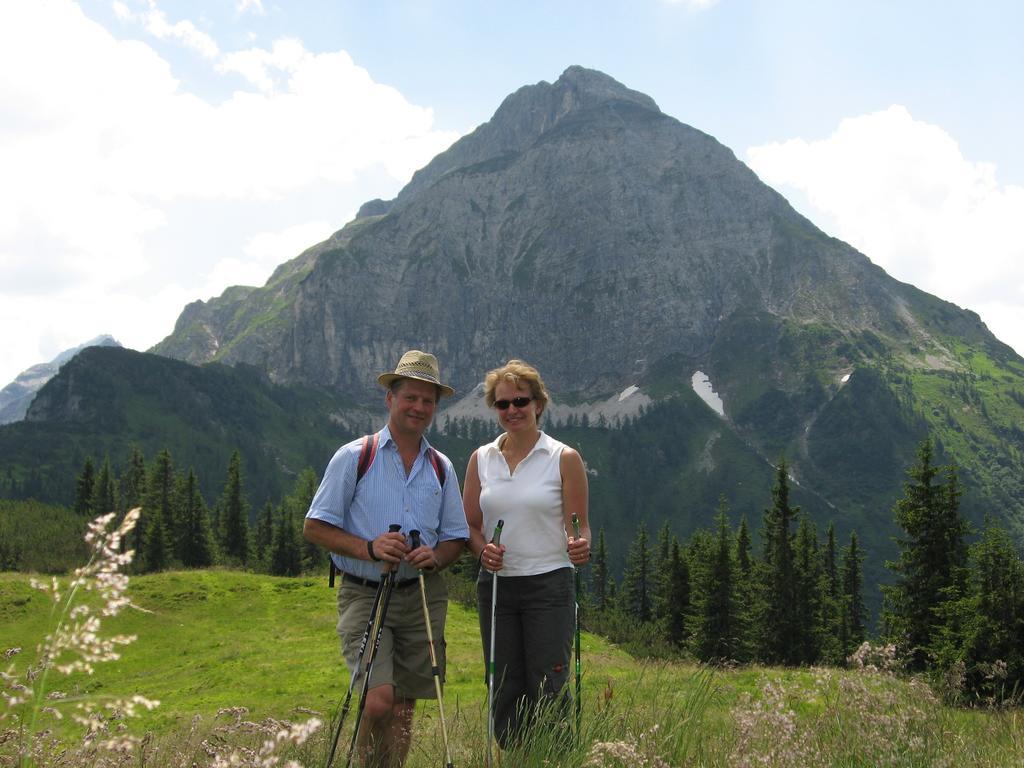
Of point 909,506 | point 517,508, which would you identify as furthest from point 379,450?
point 909,506

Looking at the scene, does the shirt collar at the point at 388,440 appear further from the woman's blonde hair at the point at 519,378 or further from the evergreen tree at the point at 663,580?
the evergreen tree at the point at 663,580

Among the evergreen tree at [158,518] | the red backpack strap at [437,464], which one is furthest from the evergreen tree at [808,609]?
the evergreen tree at [158,518]

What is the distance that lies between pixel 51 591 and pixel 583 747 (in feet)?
10.3

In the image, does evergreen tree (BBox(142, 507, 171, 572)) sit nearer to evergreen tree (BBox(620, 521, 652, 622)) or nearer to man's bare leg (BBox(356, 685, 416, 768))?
evergreen tree (BBox(620, 521, 652, 622))

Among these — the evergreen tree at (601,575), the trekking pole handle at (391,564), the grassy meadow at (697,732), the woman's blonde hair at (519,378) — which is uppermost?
the woman's blonde hair at (519,378)

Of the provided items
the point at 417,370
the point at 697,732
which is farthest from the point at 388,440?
the point at 697,732

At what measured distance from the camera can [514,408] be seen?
6.42 m

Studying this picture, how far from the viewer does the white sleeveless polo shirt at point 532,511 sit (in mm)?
6168

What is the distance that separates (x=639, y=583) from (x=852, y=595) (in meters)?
20.0

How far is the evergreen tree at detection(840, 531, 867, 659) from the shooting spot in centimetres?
5004

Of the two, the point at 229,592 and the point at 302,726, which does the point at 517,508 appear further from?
Answer: the point at 229,592

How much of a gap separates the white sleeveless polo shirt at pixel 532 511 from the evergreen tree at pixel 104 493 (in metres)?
70.0

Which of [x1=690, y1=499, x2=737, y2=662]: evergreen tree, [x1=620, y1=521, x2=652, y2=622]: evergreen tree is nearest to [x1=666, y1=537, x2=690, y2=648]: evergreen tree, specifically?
[x1=690, y1=499, x2=737, y2=662]: evergreen tree

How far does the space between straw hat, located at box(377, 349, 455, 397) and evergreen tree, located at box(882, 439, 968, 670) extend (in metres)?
24.4
